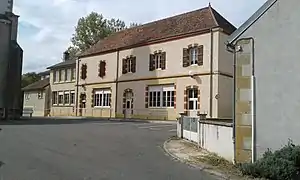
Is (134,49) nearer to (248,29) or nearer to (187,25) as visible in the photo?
(187,25)

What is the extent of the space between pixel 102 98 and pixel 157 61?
9.13m

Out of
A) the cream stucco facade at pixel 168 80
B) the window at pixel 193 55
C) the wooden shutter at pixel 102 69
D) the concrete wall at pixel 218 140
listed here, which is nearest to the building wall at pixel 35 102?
the cream stucco facade at pixel 168 80

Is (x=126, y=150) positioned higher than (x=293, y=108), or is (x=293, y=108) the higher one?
(x=293, y=108)

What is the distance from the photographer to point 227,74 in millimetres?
31891

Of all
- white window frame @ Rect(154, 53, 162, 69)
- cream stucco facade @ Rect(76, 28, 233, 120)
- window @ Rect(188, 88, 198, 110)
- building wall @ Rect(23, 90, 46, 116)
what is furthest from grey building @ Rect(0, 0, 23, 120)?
building wall @ Rect(23, 90, 46, 116)

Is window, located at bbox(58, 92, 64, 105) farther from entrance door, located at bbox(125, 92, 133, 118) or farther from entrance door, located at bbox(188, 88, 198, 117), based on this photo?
entrance door, located at bbox(188, 88, 198, 117)

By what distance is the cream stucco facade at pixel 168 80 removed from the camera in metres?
31.0

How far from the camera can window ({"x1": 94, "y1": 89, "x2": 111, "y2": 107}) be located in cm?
4119

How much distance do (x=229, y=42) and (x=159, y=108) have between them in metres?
24.2

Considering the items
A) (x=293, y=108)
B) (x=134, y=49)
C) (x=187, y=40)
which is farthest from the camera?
(x=134, y=49)

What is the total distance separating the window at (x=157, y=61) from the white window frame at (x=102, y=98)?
22.7ft

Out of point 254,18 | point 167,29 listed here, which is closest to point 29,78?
point 167,29

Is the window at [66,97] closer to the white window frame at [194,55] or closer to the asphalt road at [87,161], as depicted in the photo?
the white window frame at [194,55]

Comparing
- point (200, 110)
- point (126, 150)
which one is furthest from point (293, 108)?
point (200, 110)
